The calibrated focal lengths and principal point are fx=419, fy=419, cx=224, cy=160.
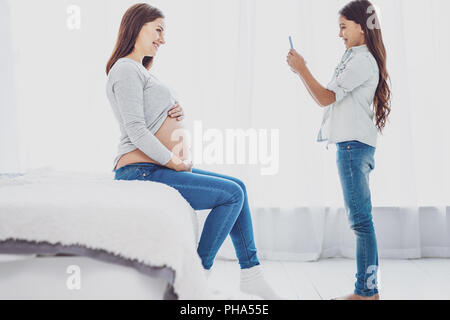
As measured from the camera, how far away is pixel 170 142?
1.51 meters

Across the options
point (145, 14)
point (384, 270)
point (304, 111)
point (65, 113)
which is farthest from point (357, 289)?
point (65, 113)

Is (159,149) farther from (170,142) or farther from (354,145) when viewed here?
(354,145)

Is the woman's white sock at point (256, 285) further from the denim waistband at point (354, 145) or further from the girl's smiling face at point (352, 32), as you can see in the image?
the girl's smiling face at point (352, 32)

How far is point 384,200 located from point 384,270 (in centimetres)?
45

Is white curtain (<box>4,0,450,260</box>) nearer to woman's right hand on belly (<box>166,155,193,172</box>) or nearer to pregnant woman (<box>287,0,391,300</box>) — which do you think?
pregnant woman (<box>287,0,391,300</box>)

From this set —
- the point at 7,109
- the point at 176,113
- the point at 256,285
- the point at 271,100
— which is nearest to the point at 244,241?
the point at 256,285

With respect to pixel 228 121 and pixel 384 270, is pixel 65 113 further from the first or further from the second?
pixel 384 270

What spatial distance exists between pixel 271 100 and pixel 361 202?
3.57 feet

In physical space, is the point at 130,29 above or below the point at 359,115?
above

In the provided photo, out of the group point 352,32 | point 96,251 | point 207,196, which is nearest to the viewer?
point 96,251

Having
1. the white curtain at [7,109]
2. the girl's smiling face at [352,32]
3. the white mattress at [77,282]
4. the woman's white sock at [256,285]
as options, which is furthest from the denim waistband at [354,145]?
the white curtain at [7,109]

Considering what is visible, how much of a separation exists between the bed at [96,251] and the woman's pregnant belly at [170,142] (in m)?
0.43

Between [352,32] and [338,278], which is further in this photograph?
[338,278]

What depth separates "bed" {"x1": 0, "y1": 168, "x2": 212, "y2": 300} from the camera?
94 cm
